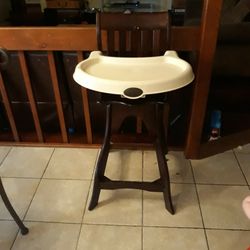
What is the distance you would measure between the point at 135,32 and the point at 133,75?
17.2 inches

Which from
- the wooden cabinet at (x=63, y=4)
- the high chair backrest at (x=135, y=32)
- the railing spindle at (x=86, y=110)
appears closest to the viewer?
the high chair backrest at (x=135, y=32)

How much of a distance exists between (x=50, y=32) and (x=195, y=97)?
954 millimetres

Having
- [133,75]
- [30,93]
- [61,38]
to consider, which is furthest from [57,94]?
[133,75]

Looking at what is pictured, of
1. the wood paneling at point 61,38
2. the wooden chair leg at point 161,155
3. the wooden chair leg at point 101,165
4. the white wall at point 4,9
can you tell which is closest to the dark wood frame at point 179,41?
the wood paneling at point 61,38

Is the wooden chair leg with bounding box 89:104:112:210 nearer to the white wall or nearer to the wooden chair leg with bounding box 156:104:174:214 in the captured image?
the wooden chair leg with bounding box 156:104:174:214

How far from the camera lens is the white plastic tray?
105cm

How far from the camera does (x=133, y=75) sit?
46.0 inches

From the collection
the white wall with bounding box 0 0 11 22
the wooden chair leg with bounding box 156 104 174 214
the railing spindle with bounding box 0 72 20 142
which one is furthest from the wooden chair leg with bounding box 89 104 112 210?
the white wall with bounding box 0 0 11 22

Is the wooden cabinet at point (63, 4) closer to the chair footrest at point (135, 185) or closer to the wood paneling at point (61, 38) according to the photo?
the wood paneling at point (61, 38)

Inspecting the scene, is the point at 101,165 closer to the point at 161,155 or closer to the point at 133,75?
the point at 161,155

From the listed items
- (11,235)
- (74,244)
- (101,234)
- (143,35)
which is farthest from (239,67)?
(11,235)

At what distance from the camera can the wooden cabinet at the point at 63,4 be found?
3.75m

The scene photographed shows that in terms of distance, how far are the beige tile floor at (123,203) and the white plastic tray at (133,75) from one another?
30.3 inches

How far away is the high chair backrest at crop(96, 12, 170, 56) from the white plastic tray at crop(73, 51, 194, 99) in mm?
128
